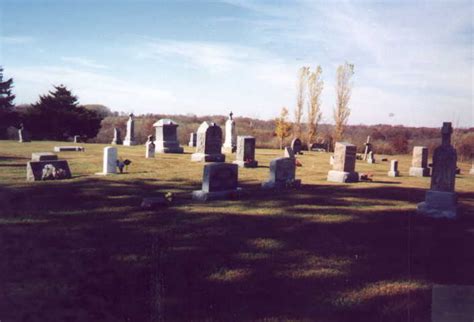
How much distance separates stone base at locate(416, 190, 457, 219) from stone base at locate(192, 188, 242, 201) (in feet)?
15.2

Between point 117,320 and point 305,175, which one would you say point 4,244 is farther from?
point 305,175

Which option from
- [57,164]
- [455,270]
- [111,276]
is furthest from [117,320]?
[57,164]

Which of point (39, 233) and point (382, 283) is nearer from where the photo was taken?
point (382, 283)

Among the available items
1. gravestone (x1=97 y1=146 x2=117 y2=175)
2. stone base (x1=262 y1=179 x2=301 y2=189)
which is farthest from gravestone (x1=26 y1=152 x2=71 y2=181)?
stone base (x1=262 y1=179 x2=301 y2=189)

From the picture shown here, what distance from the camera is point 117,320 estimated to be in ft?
12.6

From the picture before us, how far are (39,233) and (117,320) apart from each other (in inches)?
125

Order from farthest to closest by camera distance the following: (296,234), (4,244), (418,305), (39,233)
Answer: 1. (296,234)
2. (39,233)
3. (4,244)
4. (418,305)

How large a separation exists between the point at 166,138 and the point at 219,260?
18.9m

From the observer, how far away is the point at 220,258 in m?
5.40

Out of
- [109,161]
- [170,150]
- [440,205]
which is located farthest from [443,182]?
[170,150]

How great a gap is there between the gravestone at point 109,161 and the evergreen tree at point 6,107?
83.8 feet

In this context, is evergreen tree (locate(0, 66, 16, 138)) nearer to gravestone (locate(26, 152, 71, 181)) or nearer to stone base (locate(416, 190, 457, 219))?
gravestone (locate(26, 152, 71, 181))

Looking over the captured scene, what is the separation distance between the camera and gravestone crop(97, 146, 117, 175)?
13148mm

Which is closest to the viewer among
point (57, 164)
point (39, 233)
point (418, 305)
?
point (418, 305)
